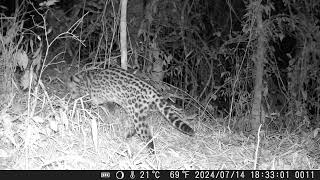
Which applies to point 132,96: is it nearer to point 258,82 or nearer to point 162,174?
point 162,174

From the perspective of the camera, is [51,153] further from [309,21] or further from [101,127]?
[309,21]

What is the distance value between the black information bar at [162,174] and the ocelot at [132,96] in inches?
37.6

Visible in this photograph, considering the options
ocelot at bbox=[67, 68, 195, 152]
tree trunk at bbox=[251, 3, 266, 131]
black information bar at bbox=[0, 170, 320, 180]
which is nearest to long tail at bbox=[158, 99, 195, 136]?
ocelot at bbox=[67, 68, 195, 152]

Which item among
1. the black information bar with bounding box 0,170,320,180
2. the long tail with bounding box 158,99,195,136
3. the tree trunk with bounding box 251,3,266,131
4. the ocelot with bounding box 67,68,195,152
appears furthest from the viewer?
the tree trunk with bounding box 251,3,266,131

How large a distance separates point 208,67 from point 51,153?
522 cm

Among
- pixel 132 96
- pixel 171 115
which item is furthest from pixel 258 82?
pixel 132 96

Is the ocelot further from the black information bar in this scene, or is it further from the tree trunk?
the tree trunk

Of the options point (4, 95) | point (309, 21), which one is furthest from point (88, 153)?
point (309, 21)

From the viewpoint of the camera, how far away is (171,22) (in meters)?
8.27

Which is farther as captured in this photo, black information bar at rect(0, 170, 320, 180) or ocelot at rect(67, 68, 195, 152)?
ocelot at rect(67, 68, 195, 152)

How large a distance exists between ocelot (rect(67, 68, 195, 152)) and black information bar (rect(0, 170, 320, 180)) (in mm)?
956

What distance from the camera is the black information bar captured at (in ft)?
14.2

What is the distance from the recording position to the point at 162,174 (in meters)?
4.73

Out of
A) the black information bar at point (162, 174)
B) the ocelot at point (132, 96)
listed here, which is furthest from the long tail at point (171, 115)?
the black information bar at point (162, 174)
